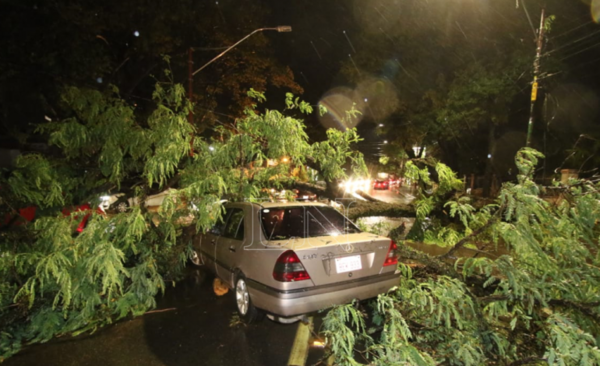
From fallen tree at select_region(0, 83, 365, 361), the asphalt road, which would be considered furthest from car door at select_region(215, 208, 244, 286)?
the asphalt road

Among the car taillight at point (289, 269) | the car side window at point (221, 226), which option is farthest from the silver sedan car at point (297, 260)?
the car side window at point (221, 226)

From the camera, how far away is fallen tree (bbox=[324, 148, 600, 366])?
8.21 feet

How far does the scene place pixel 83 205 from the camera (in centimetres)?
515

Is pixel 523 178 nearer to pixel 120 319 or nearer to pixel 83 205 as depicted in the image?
pixel 120 319

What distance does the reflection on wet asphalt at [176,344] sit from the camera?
321cm

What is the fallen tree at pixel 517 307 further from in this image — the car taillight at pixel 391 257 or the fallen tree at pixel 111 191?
the fallen tree at pixel 111 191

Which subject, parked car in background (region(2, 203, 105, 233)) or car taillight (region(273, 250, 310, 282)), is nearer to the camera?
car taillight (region(273, 250, 310, 282))

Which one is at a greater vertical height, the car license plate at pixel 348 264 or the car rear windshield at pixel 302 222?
the car rear windshield at pixel 302 222

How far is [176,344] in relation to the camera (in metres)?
3.52

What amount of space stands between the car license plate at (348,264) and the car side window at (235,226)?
130cm

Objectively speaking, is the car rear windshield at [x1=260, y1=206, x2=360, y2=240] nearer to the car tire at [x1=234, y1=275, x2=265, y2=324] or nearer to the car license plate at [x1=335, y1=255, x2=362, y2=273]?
the car license plate at [x1=335, y1=255, x2=362, y2=273]

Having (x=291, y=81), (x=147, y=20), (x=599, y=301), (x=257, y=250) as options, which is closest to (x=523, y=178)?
(x=599, y=301)

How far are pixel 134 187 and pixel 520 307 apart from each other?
5116 mm

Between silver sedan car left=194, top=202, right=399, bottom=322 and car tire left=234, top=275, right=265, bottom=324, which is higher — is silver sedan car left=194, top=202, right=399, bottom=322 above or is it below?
above
